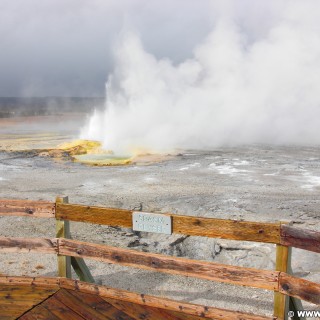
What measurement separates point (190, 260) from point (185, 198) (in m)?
7.39

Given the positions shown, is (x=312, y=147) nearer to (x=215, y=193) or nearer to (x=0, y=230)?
(x=215, y=193)

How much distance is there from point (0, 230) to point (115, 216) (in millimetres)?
5230

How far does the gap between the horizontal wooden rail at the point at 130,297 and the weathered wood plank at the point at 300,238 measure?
0.63m

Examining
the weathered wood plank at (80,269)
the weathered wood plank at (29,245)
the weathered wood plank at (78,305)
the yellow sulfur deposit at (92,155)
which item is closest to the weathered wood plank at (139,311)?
the weathered wood plank at (78,305)

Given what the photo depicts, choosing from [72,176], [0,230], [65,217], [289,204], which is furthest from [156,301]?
[72,176]

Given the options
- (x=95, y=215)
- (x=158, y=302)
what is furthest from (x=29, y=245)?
(x=158, y=302)

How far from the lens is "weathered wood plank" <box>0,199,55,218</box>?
4.21m

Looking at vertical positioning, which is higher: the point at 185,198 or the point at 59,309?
the point at 59,309

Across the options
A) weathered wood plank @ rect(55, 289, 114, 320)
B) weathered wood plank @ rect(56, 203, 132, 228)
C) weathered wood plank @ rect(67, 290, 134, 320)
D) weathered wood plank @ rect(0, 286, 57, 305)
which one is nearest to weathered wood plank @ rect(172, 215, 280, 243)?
weathered wood plank @ rect(56, 203, 132, 228)

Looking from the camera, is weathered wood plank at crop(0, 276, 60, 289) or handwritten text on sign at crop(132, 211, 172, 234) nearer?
handwritten text on sign at crop(132, 211, 172, 234)

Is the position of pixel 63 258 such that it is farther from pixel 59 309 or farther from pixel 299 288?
pixel 299 288

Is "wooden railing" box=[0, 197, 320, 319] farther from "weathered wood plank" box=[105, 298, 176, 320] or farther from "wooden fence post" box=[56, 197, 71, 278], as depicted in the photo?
"weathered wood plank" box=[105, 298, 176, 320]

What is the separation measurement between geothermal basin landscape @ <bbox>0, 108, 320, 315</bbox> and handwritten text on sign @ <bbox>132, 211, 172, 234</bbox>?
1706 mm

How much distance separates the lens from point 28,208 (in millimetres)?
4367
